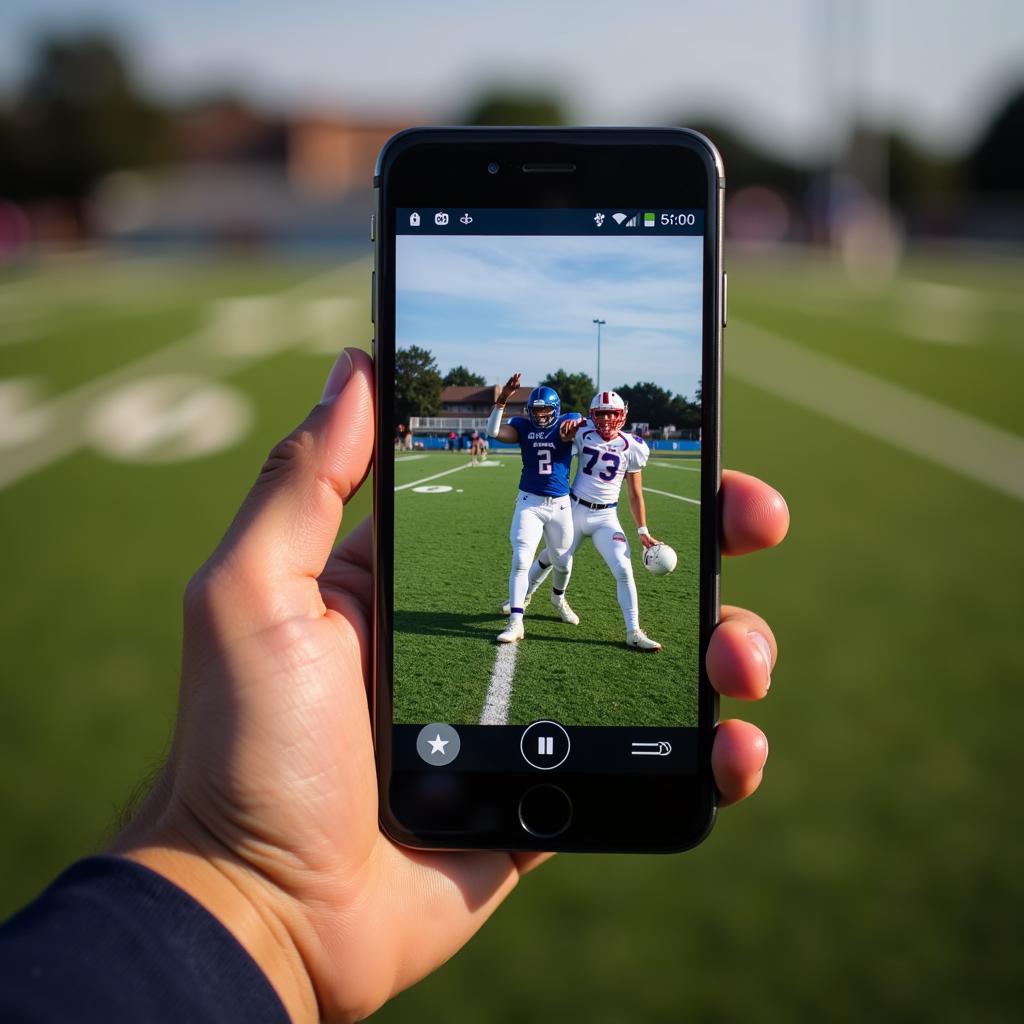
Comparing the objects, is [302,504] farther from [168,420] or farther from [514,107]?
[514,107]

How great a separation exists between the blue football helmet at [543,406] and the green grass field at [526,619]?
0.17 m

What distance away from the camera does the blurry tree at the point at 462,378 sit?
2530 mm

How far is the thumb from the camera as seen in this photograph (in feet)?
7.52

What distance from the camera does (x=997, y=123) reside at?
6550 centimetres

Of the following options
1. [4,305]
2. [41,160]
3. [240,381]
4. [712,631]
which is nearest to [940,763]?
[712,631]

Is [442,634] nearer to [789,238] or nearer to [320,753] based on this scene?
[320,753]

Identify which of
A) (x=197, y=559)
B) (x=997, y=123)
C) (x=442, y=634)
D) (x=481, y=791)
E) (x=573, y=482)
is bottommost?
(x=197, y=559)

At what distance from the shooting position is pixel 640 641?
8.33ft

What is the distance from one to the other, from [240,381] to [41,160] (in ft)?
187

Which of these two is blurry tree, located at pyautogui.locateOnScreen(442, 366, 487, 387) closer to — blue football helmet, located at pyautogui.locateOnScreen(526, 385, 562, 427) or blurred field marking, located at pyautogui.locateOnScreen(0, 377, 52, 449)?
blue football helmet, located at pyautogui.locateOnScreen(526, 385, 562, 427)

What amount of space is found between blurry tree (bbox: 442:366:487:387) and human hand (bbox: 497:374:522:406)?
0.05 meters

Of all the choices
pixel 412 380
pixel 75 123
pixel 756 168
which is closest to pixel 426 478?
pixel 412 380

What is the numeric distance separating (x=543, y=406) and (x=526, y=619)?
49 cm

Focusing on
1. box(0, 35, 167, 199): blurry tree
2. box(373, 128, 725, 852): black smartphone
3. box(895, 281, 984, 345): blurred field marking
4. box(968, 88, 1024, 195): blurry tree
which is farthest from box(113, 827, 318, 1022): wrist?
box(968, 88, 1024, 195): blurry tree
